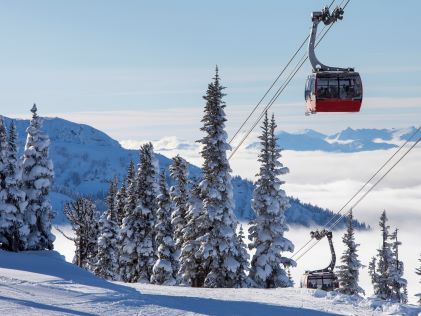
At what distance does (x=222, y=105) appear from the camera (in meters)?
40.3

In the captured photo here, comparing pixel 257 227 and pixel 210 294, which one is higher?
pixel 257 227

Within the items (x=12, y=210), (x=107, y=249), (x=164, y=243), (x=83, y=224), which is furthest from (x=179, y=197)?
(x=107, y=249)

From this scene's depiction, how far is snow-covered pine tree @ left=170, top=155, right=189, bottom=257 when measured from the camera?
4436cm

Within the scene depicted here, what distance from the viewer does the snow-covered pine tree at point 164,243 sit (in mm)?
46156

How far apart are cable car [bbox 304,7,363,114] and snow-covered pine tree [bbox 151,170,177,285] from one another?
22398 mm

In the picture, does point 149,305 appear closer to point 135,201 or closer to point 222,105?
point 222,105

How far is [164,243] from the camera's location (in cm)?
4678

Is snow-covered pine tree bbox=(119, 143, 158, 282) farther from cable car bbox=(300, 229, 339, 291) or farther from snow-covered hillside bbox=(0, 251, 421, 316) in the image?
snow-covered hillside bbox=(0, 251, 421, 316)

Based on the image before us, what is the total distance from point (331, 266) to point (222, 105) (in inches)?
527

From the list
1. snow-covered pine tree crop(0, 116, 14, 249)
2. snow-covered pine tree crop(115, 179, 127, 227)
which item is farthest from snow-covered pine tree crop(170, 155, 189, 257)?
snow-covered pine tree crop(115, 179, 127, 227)

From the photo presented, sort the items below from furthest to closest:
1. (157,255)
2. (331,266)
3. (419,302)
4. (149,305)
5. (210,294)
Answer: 1. (419,302)
2. (157,255)
3. (331,266)
4. (210,294)
5. (149,305)

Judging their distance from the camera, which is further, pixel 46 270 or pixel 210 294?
pixel 46 270

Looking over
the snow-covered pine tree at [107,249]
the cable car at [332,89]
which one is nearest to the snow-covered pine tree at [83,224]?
the snow-covered pine tree at [107,249]

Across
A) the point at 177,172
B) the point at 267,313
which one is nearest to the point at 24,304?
the point at 267,313
